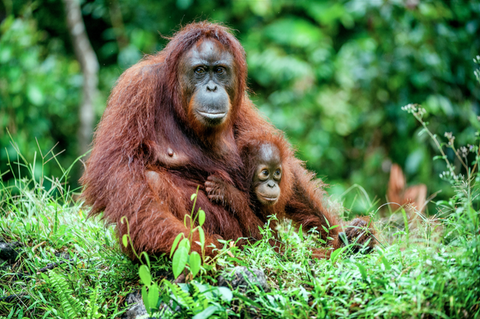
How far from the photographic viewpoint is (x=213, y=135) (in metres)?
3.16

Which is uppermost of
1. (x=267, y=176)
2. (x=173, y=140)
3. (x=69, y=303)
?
(x=173, y=140)

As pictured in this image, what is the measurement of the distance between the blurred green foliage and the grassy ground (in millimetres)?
2643

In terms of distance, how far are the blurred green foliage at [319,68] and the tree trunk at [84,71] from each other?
1.44 ft

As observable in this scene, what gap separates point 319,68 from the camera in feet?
24.7

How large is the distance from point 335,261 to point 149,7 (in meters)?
7.04

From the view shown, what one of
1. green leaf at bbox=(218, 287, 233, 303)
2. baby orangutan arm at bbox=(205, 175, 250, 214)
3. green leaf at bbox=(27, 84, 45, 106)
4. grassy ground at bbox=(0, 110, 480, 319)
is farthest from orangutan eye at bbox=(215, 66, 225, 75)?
green leaf at bbox=(27, 84, 45, 106)

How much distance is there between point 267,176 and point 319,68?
474cm

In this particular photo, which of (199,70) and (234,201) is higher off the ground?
(199,70)

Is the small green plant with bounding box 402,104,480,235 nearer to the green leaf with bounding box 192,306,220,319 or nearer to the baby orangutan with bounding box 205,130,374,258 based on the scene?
the baby orangutan with bounding box 205,130,374,258

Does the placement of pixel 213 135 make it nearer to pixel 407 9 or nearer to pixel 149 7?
pixel 407 9

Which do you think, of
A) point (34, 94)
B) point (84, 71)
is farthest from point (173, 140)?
point (84, 71)

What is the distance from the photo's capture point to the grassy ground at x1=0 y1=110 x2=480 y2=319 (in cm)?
216

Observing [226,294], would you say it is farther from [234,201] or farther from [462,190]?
[462,190]

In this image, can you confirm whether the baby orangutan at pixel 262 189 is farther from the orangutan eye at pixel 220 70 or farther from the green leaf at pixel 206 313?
the green leaf at pixel 206 313
